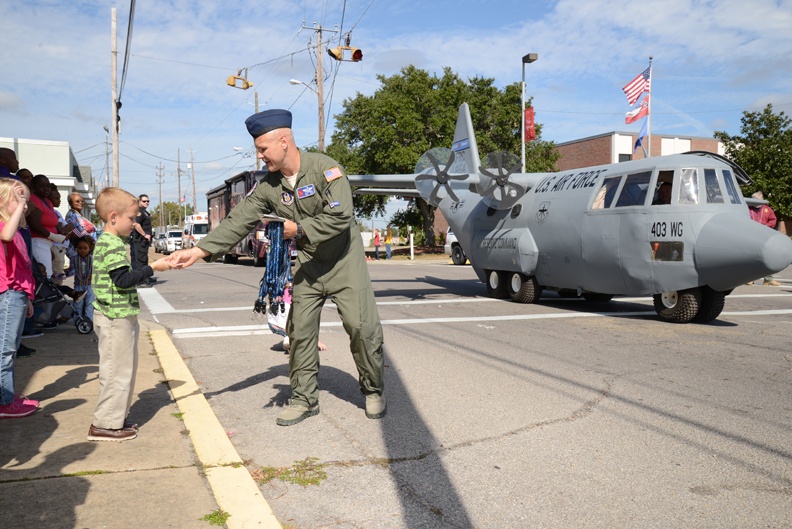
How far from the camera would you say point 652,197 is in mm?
9242

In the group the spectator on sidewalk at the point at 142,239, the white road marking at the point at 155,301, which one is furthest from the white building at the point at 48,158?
the spectator on sidewalk at the point at 142,239

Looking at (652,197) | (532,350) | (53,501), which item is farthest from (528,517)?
(652,197)

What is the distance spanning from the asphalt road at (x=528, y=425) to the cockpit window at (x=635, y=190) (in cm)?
195

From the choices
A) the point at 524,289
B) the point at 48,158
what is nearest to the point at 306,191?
the point at 524,289

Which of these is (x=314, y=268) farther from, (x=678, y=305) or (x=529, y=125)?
(x=529, y=125)

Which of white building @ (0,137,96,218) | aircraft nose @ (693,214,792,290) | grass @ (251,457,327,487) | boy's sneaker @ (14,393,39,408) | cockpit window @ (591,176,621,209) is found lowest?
grass @ (251,457,327,487)

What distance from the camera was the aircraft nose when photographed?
8.09 metres

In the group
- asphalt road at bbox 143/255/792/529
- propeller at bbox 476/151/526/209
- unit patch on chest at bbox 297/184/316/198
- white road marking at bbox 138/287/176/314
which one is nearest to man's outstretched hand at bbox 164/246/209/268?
unit patch on chest at bbox 297/184/316/198

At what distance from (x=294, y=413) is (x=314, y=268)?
41.6 inches

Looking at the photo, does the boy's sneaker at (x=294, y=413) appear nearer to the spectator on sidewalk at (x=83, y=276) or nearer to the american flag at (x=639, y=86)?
the spectator on sidewalk at (x=83, y=276)

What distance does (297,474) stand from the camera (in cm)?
347

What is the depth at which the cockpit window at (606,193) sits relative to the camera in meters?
9.85

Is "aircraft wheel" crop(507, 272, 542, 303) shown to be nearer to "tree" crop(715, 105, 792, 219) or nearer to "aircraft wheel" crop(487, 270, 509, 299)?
"aircraft wheel" crop(487, 270, 509, 299)

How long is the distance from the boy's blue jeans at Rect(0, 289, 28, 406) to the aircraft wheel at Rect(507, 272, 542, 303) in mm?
9119
